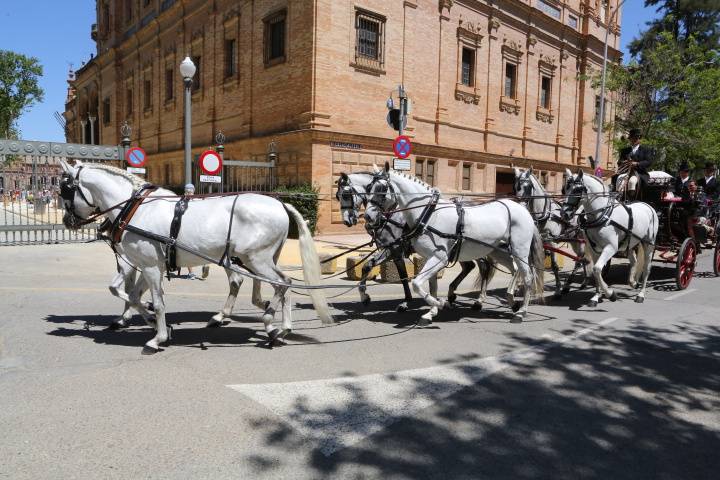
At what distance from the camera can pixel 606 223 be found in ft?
28.8

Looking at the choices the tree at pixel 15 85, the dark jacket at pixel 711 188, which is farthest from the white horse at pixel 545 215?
the tree at pixel 15 85

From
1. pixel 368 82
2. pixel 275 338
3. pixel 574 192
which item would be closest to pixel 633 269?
pixel 574 192

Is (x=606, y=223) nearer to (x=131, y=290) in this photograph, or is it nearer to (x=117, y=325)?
(x=131, y=290)

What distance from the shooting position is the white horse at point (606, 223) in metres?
8.73

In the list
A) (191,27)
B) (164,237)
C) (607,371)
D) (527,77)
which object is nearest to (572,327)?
(607,371)

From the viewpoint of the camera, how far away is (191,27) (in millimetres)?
27781

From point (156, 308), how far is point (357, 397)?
8.19ft

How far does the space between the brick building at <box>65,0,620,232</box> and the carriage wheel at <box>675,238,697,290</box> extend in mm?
12179

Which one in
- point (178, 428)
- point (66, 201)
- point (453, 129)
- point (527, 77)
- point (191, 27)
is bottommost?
point (178, 428)

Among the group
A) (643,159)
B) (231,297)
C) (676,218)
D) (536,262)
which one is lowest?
(231,297)

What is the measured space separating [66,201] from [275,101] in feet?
52.8

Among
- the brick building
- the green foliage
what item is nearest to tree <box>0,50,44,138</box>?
the brick building

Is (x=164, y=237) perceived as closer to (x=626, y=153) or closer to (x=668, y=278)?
(x=626, y=153)

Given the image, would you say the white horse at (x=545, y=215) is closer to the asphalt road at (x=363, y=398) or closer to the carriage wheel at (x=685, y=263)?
the carriage wheel at (x=685, y=263)
